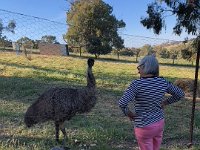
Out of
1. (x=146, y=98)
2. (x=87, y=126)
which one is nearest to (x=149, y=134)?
(x=146, y=98)

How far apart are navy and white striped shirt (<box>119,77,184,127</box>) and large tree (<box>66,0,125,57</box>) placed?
32044 millimetres

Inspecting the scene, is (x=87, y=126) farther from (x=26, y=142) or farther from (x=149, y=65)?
(x=149, y=65)

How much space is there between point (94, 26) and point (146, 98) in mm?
35192

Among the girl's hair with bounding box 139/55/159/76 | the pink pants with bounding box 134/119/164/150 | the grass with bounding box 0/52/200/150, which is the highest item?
the girl's hair with bounding box 139/55/159/76

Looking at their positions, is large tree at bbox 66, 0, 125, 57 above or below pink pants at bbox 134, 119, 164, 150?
above

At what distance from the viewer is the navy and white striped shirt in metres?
5.28

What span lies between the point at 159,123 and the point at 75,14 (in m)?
43.0

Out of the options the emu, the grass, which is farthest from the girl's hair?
the grass

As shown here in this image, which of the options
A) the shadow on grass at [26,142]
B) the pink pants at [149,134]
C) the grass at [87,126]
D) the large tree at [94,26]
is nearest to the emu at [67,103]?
the shadow on grass at [26,142]

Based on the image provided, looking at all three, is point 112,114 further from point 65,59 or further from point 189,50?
point 65,59

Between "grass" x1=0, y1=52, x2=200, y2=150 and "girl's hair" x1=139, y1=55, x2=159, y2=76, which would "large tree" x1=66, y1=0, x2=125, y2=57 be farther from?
"girl's hair" x1=139, y1=55, x2=159, y2=76

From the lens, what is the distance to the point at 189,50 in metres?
12.4

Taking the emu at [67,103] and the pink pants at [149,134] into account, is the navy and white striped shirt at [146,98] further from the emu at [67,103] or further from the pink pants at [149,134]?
the emu at [67,103]

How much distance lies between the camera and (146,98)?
17.5 feet
